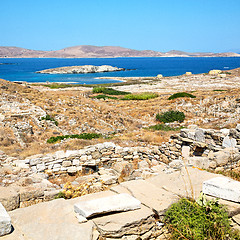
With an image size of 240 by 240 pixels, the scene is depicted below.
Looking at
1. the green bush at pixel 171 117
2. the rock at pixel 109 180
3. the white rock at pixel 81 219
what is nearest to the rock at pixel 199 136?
the rock at pixel 109 180

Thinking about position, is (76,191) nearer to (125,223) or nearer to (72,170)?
(125,223)

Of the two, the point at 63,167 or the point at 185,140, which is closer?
the point at 63,167

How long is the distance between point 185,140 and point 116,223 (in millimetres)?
7222

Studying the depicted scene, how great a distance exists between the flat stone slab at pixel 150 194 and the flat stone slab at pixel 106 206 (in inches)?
13.1

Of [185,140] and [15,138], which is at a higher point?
[185,140]

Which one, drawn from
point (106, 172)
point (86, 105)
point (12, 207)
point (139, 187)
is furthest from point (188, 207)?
point (86, 105)

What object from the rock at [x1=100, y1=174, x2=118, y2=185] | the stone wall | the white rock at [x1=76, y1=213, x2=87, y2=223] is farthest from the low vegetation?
the stone wall

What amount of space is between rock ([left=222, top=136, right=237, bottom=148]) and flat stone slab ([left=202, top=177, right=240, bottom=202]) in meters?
4.63

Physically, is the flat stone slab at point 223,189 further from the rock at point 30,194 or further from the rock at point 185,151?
the rock at point 185,151

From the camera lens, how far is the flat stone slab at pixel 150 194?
177 inches

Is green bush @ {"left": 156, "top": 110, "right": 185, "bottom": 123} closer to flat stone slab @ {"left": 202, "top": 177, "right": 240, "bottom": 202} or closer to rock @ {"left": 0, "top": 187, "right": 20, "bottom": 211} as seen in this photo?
flat stone slab @ {"left": 202, "top": 177, "right": 240, "bottom": 202}

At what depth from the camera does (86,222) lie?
399 centimetres

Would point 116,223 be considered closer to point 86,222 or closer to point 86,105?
point 86,222

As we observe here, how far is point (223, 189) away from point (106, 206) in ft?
6.73
